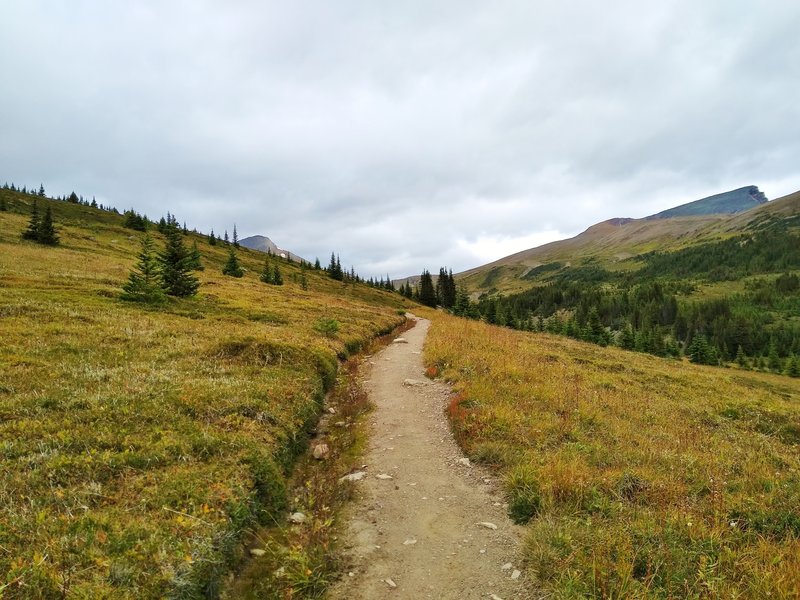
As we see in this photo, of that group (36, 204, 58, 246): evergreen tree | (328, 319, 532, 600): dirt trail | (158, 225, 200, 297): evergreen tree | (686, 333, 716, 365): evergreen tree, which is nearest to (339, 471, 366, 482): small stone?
(328, 319, 532, 600): dirt trail

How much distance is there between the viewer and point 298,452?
11031 mm

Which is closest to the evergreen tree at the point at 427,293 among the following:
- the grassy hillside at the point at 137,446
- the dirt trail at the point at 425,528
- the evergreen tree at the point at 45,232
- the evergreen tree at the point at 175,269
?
the evergreen tree at the point at 45,232

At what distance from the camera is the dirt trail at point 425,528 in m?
6.05

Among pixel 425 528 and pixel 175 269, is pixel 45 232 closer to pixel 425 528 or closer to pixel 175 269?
pixel 175 269

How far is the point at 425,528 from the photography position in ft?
24.6

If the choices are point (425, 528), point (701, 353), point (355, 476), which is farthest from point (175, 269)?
point (701, 353)

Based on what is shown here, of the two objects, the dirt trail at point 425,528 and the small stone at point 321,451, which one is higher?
the small stone at point 321,451

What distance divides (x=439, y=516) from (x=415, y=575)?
1.73 m

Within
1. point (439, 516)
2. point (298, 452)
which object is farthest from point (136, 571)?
point (298, 452)

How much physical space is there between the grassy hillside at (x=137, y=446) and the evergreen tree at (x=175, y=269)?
41.2 ft

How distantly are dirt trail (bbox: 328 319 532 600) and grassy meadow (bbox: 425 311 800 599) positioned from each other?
50cm

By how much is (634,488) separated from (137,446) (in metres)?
10.3

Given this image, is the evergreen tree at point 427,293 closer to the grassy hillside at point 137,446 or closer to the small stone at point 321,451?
the grassy hillside at point 137,446

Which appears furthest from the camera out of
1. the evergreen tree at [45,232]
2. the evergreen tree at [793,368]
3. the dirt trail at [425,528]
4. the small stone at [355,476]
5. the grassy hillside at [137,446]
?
the evergreen tree at [793,368]
